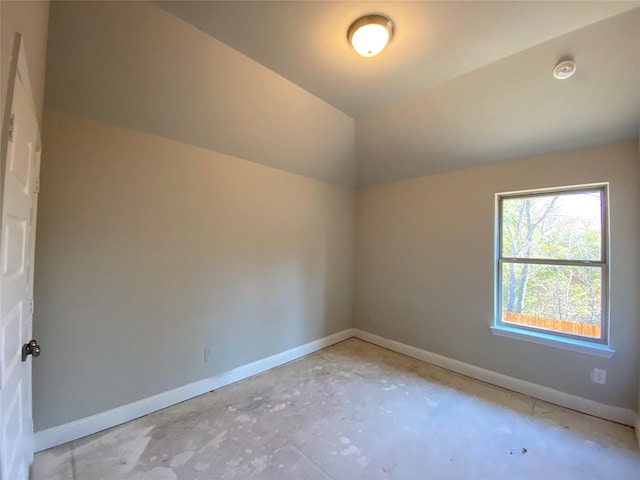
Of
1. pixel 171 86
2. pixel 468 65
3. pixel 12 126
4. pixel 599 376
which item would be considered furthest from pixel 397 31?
pixel 599 376

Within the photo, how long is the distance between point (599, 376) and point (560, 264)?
0.97 meters

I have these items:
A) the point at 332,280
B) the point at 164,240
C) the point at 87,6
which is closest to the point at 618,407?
the point at 332,280

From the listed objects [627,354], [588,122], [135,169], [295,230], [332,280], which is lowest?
[627,354]

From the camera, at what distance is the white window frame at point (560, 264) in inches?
92.4

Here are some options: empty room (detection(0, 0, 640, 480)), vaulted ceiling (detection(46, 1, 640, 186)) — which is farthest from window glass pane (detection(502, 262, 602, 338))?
vaulted ceiling (detection(46, 1, 640, 186))

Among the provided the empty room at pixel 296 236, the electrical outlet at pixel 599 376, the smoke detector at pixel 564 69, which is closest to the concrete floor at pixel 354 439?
the empty room at pixel 296 236

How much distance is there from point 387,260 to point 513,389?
6.22ft

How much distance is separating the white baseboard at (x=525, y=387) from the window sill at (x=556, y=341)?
1.33 feet

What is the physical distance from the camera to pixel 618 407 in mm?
2219

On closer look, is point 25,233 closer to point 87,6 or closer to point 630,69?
point 87,6

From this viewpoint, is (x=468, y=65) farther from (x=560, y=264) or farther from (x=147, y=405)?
(x=147, y=405)

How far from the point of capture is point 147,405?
2240mm

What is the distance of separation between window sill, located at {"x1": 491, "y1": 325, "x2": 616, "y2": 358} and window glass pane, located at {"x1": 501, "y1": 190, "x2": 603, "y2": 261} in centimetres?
75

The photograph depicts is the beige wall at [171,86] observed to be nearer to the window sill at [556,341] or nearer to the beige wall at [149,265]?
the beige wall at [149,265]
